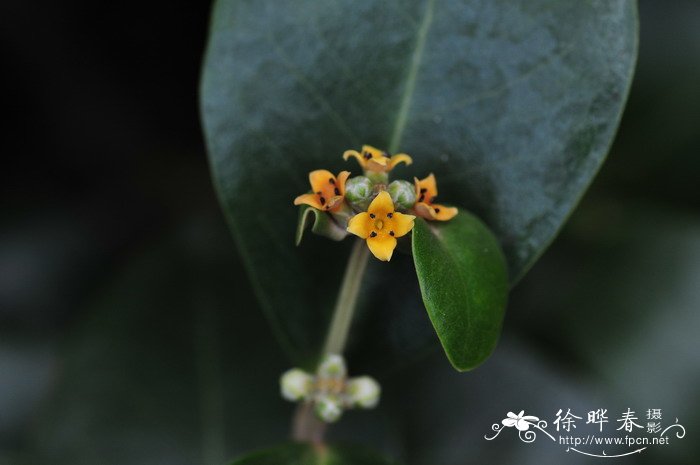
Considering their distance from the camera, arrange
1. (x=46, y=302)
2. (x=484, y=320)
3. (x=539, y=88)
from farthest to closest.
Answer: (x=46, y=302) → (x=539, y=88) → (x=484, y=320)

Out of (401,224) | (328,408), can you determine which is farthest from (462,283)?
(328,408)

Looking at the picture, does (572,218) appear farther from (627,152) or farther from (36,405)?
(36,405)

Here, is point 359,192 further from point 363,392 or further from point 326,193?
point 363,392

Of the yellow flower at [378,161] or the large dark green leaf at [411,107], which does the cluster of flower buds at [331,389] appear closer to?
the large dark green leaf at [411,107]

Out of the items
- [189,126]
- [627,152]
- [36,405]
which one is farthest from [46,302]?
[627,152]

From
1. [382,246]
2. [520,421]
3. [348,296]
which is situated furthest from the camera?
Result: [520,421]

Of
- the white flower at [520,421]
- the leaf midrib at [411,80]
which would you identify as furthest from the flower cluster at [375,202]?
the white flower at [520,421]
